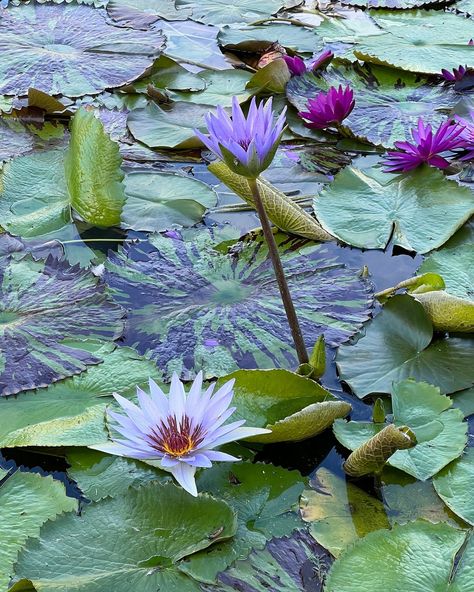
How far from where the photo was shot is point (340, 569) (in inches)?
41.9

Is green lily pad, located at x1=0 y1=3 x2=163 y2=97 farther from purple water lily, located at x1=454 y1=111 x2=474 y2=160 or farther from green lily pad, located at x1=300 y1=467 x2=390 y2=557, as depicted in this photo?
green lily pad, located at x1=300 y1=467 x2=390 y2=557

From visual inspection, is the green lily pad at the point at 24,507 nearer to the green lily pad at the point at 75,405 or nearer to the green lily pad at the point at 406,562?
the green lily pad at the point at 75,405

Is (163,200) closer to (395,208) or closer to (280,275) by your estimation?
(395,208)


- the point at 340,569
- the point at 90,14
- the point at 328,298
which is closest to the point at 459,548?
the point at 340,569

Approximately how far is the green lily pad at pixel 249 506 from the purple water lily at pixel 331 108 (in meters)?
1.32

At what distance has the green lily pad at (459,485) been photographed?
1183 mm

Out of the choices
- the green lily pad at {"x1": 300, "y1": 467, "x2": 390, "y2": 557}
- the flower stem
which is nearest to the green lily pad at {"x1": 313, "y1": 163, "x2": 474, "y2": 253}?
the flower stem

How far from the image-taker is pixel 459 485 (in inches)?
Result: 48.1

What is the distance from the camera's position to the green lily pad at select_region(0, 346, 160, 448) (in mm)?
1324

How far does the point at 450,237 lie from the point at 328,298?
1.24 feet

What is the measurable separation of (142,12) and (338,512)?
2487 mm

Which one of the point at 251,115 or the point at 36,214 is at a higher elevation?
the point at 251,115

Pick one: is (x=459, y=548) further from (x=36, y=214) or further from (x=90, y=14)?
(x=90, y=14)

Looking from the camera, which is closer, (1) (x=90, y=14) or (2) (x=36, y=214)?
(2) (x=36, y=214)
